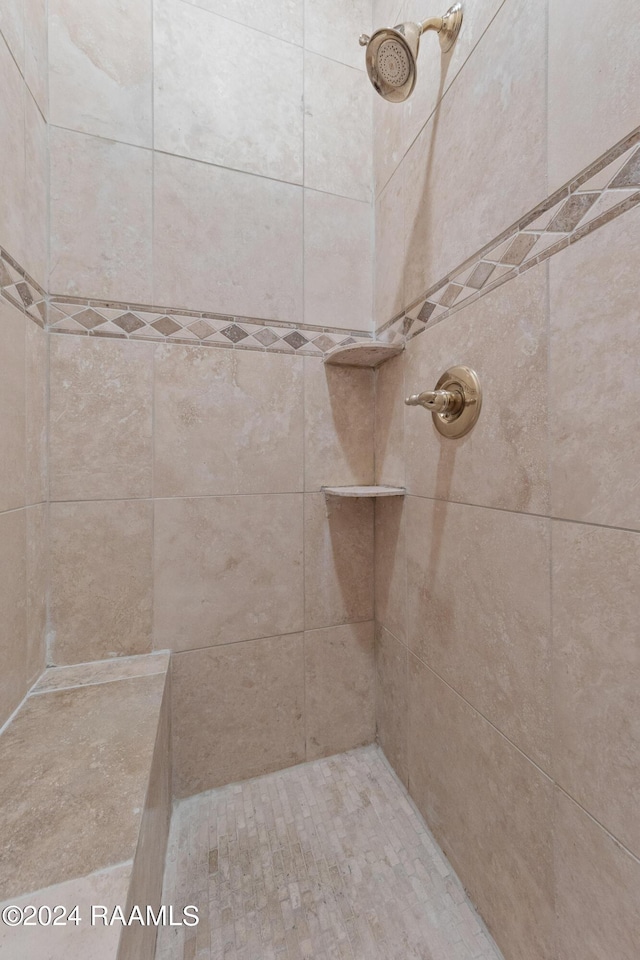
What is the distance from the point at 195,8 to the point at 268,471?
121 centimetres

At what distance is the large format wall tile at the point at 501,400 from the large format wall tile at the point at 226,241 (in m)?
0.49

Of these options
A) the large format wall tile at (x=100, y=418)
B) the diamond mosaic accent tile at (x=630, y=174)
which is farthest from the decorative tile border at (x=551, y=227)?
the large format wall tile at (x=100, y=418)

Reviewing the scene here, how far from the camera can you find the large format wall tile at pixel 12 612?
0.72 m

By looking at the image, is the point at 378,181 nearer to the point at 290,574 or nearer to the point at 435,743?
the point at 290,574

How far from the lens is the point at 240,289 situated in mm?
1044

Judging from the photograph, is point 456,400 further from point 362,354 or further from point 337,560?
point 337,560

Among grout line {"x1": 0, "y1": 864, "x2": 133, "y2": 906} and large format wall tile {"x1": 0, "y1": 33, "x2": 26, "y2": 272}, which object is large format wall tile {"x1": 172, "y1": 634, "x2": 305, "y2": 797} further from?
large format wall tile {"x1": 0, "y1": 33, "x2": 26, "y2": 272}

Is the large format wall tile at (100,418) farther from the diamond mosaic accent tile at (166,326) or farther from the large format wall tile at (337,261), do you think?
the large format wall tile at (337,261)

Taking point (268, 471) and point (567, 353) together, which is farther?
point (268, 471)

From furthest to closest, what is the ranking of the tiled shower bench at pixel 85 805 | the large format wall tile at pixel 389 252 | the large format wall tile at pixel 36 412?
the large format wall tile at pixel 389 252
the large format wall tile at pixel 36 412
the tiled shower bench at pixel 85 805

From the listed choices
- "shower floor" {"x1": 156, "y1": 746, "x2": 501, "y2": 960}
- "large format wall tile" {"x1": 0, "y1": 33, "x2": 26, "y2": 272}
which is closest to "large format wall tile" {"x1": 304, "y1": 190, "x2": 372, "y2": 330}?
"large format wall tile" {"x1": 0, "y1": 33, "x2": 26, "y2": 272}

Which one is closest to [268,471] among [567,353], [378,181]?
[567,353]

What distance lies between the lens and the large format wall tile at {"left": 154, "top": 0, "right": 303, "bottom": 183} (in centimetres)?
97

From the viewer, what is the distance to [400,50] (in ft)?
2.42
